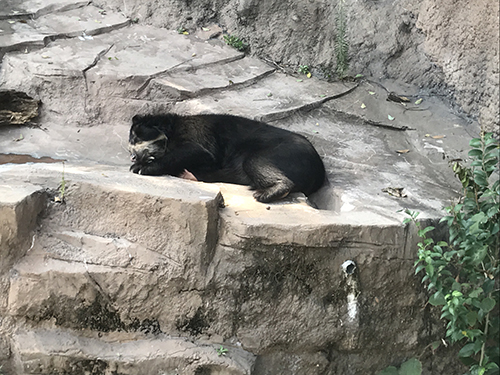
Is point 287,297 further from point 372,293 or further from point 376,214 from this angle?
point 376,214

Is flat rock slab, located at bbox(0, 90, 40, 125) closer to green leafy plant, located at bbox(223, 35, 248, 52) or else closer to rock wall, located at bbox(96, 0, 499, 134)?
rock wall, located at bbox(96, 0, 499, 134)

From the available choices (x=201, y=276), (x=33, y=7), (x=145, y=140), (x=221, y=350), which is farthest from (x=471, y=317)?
(x=33, y=7)

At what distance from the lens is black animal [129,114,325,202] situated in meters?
4.80

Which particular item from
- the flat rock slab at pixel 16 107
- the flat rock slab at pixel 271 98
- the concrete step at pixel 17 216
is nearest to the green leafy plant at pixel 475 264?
the concrete step at pixel 17 216

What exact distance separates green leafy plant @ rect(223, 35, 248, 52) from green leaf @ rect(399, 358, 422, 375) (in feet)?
14.9

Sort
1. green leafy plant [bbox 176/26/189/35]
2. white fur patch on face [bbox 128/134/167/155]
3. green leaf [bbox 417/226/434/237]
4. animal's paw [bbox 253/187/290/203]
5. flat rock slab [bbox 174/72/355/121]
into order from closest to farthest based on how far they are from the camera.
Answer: green leaf [bbox 417/226/434/237], animal's paw [bbox 253/187/290/203], white fur patch on face [bbox 128/134/167/155], flat rock slab [bbox 174/72/355/121], green leafy plant [bbox 176/26/189/35]

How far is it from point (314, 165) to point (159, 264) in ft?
5.56

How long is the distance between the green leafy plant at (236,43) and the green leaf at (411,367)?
4540 mm

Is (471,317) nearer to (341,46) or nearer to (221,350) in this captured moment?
(221,350)

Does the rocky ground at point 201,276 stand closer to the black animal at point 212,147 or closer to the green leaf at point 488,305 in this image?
the black animal at point 212,147

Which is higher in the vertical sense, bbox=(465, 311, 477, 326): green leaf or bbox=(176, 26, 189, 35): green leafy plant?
bbox=(176, 26, 189, 35): green leafy plant

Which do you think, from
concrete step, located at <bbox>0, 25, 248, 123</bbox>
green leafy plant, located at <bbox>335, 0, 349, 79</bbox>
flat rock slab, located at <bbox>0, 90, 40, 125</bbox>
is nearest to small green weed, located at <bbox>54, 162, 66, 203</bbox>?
flat rock slab, located at <bbox>0, 90, 40, 125</bbox>

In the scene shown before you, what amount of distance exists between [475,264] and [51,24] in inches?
230

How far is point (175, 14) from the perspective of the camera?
754 centimetres
